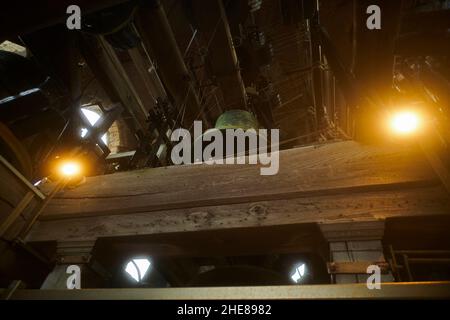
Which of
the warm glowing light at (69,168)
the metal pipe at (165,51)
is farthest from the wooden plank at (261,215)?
the metal pipe at (165,51)

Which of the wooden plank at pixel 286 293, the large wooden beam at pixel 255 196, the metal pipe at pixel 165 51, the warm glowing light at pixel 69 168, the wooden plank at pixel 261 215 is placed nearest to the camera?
the wooden plank at pixel 286 293

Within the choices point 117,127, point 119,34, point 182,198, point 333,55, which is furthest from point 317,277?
point 117,127

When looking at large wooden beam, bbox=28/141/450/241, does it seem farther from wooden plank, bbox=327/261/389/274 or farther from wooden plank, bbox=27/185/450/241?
wooden plank, bbox=327/261/389/274

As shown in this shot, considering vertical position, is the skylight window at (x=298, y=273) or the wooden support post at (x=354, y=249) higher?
the skylight window at (x=298, y=273)

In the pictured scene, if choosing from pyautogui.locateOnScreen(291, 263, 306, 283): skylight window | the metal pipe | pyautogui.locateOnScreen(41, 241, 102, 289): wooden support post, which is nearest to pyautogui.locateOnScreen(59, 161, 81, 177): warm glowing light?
pyautogui.locateOnScreen(41, 241, 102, 289): wooden support post

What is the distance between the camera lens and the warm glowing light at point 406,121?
294cm

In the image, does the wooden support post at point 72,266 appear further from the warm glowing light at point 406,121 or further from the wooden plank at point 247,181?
the warm glowing light at point 406,121

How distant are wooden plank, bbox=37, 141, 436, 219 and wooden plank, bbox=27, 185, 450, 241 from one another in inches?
2.9

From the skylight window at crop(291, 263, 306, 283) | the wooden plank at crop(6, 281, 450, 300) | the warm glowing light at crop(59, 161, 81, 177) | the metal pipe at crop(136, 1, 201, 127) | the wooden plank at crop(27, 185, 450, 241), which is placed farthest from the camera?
the metal pipe at crop(136, 1, 201, 127)

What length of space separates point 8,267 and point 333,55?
455 cm

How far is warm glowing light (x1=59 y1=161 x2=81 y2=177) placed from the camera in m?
3.69

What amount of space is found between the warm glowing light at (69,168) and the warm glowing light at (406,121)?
3693 millimetres

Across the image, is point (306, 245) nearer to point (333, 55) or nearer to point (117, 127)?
point (333, 55)

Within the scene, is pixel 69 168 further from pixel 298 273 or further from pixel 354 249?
pixel 298 273
